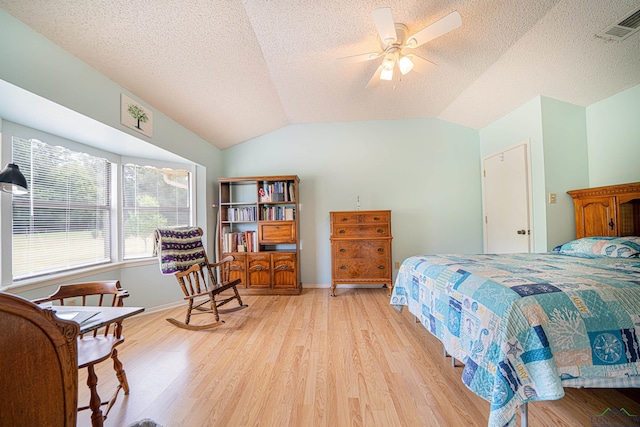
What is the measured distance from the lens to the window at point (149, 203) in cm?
280

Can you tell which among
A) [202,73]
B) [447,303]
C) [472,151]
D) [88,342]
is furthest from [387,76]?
[88,342]

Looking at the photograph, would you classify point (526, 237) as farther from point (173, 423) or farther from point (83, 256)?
point (83, 256)

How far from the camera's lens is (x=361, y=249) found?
3264 millimetres

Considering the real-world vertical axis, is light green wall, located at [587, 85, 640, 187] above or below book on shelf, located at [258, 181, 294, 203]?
above

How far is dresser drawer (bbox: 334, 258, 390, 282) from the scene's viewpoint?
10.6ft

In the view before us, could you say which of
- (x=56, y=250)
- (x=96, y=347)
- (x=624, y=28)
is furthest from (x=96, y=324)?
(x=624, y=28)

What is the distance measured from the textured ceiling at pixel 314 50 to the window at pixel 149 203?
2.55ft

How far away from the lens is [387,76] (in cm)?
211

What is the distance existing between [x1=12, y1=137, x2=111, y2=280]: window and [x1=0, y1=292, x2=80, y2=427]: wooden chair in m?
1.92

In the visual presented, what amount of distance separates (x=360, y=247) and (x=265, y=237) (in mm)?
1390

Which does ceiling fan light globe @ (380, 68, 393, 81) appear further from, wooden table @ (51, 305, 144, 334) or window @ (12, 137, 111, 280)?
window @ (12, 137, 111, 280)

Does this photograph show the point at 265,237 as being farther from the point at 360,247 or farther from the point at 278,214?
the point at 360,247

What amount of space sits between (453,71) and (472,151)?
1565mm

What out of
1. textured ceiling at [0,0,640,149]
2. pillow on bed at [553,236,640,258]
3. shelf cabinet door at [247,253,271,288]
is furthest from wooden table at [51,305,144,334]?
pillow on bed at [553,236,640,258]
